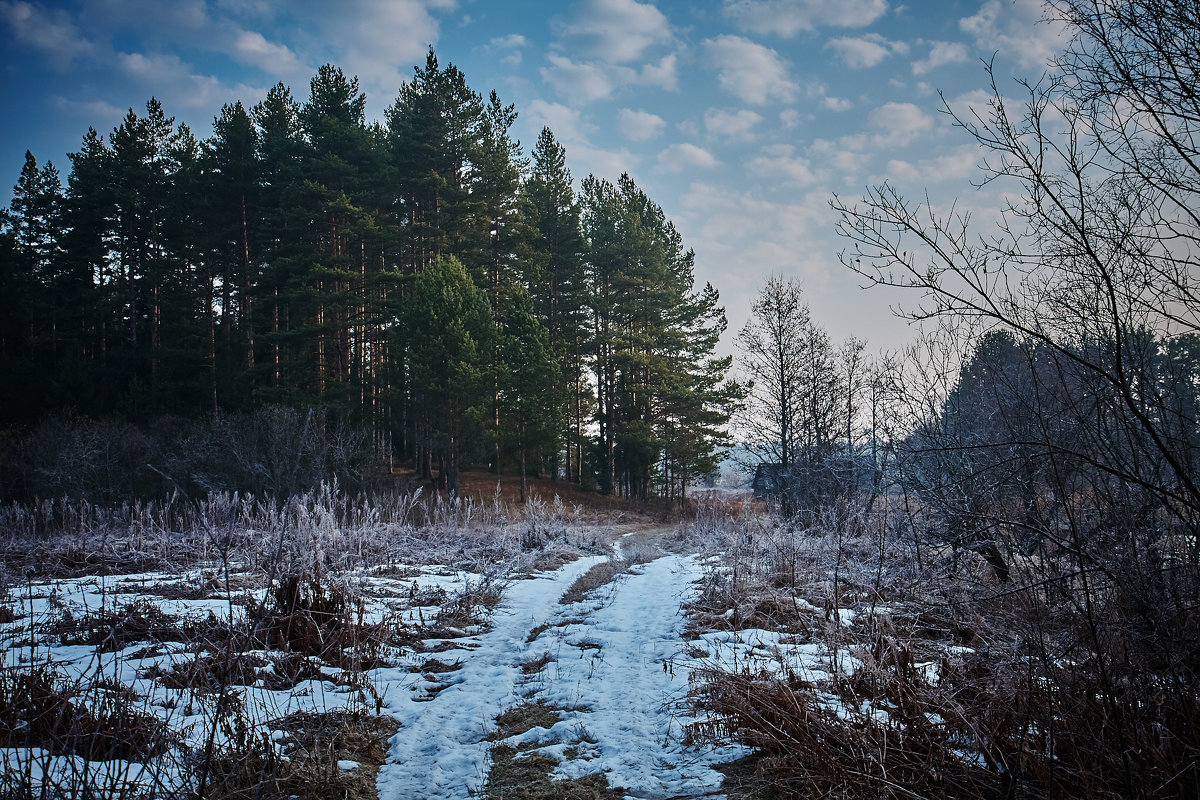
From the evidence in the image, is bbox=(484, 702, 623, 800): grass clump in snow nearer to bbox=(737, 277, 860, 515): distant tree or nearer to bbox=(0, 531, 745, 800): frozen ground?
bbox=(0, 531, 745, 800): frozen ground

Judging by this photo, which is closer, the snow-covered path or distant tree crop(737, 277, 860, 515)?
the snow-covered path

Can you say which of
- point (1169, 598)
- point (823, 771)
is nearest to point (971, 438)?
point (1169, 598)

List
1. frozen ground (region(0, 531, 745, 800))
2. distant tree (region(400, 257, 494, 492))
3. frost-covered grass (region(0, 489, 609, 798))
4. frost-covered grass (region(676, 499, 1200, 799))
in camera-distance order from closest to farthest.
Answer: frost-covered grass (region(676, 499, 1200, 799))
frost-covered grass (region(0, 489, 609, 798))
frozen ground (region(0, 531, 745, 800))
distant tree (region(400, 257, 494, 492))

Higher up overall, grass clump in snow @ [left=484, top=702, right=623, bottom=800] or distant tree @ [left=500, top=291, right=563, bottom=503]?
distant tree @ [left=500, top=291, right=563, bottom=503]

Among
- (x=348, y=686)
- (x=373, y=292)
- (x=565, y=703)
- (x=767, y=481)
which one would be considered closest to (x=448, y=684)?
(x=348, y=686)

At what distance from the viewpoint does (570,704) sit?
4.61 metres

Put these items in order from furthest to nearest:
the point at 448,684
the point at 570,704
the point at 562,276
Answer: the point at 562,276, the point at 448,684, the point at 570,704

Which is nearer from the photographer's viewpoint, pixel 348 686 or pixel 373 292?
pixel 348 686

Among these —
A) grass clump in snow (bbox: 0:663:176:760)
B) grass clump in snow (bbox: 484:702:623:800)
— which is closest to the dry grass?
grass clump in snow (bbox: 484:702:623:800)

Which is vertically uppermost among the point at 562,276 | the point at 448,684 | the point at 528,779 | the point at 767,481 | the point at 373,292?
the point at 562,276

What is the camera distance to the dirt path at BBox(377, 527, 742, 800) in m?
3.47

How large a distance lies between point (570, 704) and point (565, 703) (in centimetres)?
5

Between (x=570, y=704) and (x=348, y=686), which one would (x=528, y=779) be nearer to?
(x=570, y=704)

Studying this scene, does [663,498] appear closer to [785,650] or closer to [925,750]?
[785,650]
